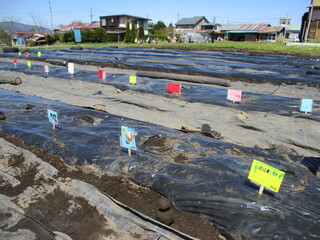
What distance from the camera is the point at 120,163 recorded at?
3.27 metres

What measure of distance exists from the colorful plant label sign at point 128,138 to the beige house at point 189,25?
67966 millimetres

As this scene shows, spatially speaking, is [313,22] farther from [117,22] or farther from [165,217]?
[165,217]

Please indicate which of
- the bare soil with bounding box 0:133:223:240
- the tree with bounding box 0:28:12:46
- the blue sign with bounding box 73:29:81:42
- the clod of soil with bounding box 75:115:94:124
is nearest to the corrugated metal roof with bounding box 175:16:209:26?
the blue sign with bounding box 73:29:81:42

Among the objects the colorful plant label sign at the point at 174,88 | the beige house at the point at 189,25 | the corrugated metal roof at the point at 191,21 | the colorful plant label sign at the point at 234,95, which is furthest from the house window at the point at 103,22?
the colorful plant label sign at the point at 234,95

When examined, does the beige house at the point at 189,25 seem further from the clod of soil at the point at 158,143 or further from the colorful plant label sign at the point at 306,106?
the clod of soil at the point at 158,143

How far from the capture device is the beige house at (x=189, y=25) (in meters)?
66.8

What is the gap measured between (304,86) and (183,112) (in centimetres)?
560

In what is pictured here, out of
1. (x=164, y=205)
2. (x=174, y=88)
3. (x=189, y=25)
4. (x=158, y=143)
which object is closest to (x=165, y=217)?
(x=164, y=205)

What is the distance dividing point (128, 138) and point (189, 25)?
231 ft

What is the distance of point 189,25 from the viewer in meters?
67.3

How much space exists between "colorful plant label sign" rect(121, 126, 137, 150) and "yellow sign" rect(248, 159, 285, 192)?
5.15 ft

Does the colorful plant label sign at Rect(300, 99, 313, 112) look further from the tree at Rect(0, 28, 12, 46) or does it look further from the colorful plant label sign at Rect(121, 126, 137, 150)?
the tree at Rect(0, 28, 12, 46)

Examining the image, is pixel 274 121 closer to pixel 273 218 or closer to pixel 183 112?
pixel 183 112

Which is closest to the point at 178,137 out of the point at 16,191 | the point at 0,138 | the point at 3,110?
the point at 16,191
